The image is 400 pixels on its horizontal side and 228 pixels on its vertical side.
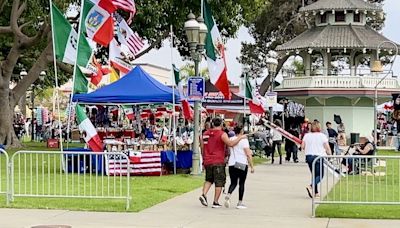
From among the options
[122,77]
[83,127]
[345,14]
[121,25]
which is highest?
[345,14]

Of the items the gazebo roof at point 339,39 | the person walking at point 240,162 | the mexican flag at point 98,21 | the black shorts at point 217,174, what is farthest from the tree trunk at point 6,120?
the person walking at point 240,162

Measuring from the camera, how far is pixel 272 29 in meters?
69.3

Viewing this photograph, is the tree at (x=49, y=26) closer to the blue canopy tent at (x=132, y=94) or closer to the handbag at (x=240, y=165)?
the blue canopy tent at (x=132, y=94)

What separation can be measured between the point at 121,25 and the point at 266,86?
45415 millimetres

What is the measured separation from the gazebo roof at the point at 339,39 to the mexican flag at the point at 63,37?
1466 inches

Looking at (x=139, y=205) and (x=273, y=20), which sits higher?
(x=273, y=20)

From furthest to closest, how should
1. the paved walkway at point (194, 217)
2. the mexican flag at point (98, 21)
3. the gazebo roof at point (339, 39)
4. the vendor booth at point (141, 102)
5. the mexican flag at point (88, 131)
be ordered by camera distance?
the gazebo roof at point (339, 39)
the vendor booth at point (141, 102)
the mexican flag at point (98, 21)
the mexican flag at point (88, 131)
the paved walkway at point (194, 217)

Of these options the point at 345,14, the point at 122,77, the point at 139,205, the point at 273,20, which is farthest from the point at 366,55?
the point at 139,205

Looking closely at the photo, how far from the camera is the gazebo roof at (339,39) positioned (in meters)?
54.3

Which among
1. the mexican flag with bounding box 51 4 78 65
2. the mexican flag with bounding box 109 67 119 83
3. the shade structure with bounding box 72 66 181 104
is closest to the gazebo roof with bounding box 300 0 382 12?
the mexican flag with bounding box 109 67 119 83

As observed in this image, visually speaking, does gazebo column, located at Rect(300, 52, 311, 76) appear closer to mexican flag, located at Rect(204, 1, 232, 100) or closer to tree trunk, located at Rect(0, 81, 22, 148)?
tree trunk, located at Rect(0, 81, 22, 148)

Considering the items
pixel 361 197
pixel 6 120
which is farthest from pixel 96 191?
pixel 6 120

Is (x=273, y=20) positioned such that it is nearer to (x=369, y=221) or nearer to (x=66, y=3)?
(x=66, y=3)

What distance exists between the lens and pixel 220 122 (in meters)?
15.6
